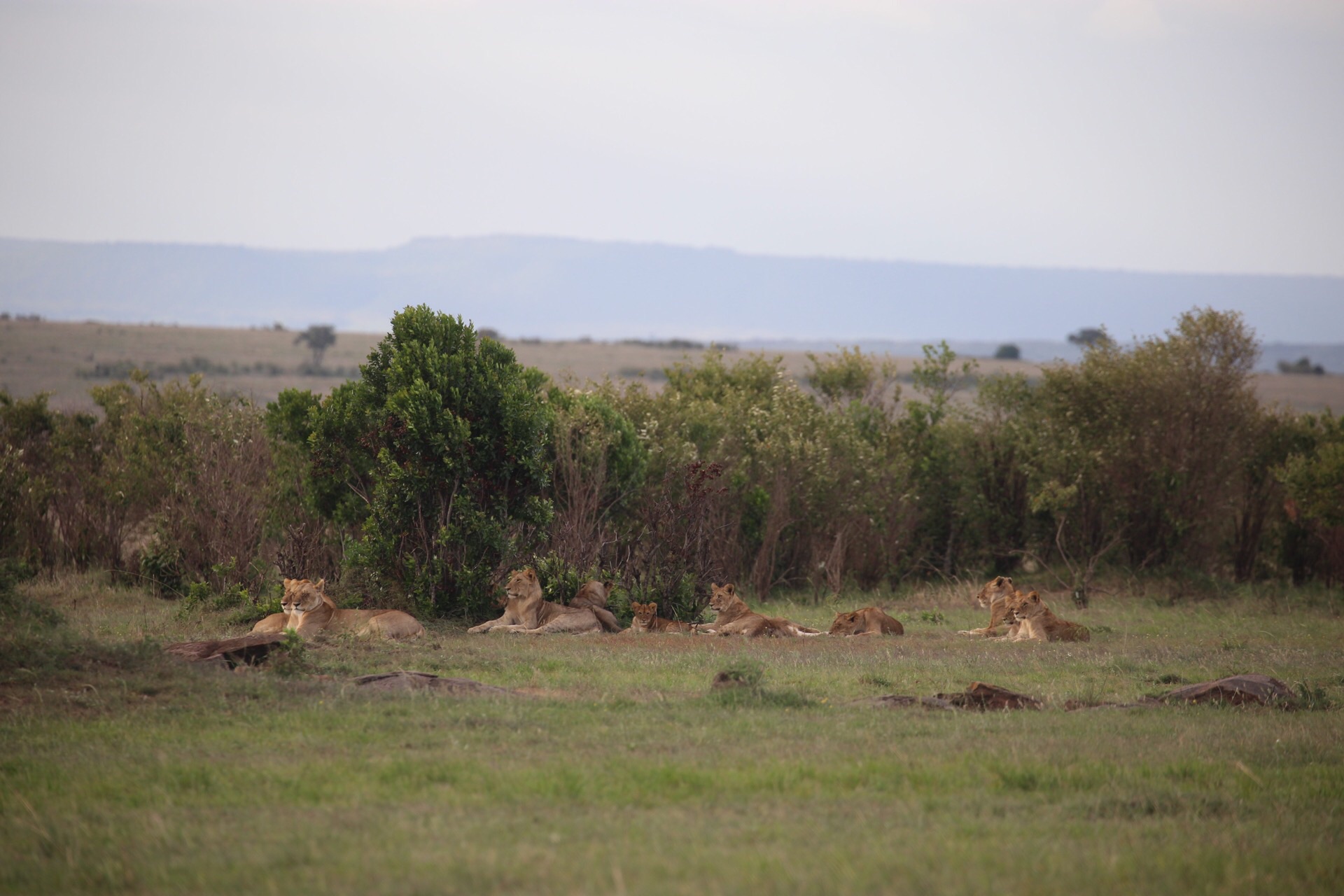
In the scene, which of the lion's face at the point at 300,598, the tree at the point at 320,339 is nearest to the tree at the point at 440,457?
the lion's face at the point at 300,598

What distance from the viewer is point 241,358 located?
77.9 meters

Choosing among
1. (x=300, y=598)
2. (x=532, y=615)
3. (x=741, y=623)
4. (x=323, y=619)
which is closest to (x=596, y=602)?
(x=532, y=615)

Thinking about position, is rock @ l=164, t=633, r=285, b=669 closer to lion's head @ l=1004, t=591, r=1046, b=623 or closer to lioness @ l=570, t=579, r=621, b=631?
lioness @ l=570, t=579, r=621, b=631

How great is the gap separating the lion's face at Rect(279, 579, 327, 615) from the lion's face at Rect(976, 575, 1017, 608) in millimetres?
8273

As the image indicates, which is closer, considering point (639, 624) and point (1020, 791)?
point (1020, 791)

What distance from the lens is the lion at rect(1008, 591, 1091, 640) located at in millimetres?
13836

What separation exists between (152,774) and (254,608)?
22.8 feet

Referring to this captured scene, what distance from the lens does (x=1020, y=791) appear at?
696cm

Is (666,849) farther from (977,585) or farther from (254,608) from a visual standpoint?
(977,585)

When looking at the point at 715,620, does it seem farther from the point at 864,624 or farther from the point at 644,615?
the point at 864,624

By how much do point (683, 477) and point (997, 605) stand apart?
6137mm

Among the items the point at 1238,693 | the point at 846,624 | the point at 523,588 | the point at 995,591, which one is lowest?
the point at 846,624

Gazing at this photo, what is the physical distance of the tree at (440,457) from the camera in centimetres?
1436

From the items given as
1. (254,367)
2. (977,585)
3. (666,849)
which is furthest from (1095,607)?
(254,367)
